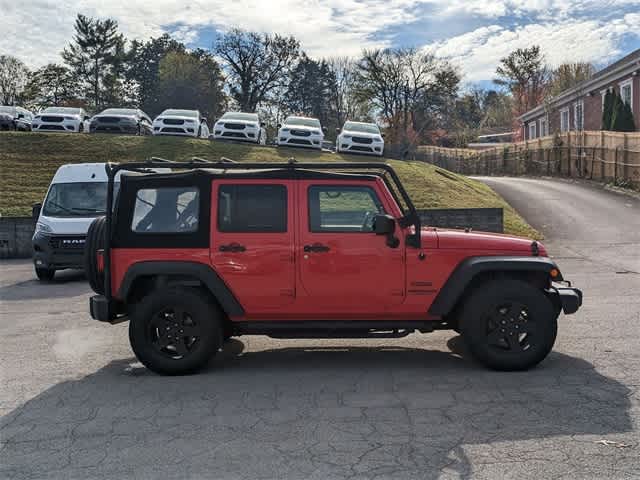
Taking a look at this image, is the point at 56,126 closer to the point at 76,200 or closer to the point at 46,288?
the point at 76,200

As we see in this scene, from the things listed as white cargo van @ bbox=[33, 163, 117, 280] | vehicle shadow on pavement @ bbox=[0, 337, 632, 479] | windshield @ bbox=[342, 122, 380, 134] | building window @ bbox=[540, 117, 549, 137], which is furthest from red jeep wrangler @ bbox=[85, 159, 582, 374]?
building window @ bbox=[540, 117, 549, 137]

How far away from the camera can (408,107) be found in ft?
204

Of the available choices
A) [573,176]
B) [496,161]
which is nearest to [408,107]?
[496,161]

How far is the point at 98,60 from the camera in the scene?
73.8m

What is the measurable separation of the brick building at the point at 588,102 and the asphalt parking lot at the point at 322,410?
28766mm

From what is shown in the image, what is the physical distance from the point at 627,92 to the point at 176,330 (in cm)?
3406

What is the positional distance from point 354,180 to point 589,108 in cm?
3901

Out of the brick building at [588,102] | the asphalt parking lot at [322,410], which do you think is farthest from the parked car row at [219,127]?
the asphalt parking lot at [322,410]

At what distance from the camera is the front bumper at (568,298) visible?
20.5ft

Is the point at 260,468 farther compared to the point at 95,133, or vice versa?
the point at 95,133

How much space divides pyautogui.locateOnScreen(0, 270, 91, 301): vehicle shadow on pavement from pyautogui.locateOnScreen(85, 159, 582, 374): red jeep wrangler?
5565mm

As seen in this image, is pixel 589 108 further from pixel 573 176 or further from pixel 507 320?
pixel 507 320

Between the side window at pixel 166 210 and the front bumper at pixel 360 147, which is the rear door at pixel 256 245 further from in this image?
the front bumper at pixel 360 147

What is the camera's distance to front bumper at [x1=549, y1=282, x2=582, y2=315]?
6234mm
